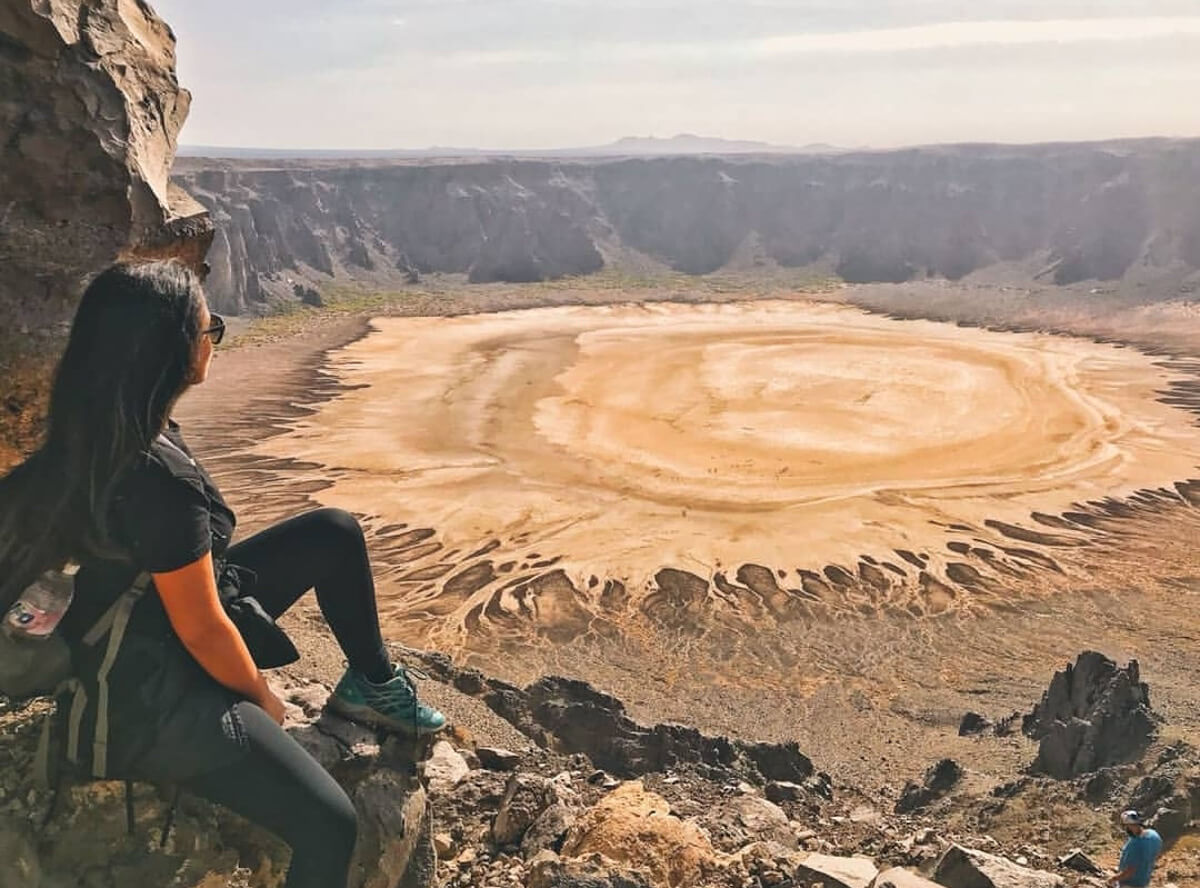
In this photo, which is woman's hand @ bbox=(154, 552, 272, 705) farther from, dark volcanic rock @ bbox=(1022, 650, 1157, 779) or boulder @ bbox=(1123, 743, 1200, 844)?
dark volcanic rock @ bbox=(1022, 650, 1157, 779)

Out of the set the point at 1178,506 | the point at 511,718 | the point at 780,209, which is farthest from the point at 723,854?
the point at 780,209

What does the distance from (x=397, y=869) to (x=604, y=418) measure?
37006mm

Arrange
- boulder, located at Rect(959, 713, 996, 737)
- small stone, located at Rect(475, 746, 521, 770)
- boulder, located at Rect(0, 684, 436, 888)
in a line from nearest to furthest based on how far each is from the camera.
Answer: boulder, located at Rect(0, 684, 436, 888), small stone, located at Rect(475, 746, 521, 770), boulder, located at Rect(959, 713, 996, 737)

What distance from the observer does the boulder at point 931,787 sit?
14203mm

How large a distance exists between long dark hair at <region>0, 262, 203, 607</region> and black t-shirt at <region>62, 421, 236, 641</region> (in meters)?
0.05

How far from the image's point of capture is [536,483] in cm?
3309

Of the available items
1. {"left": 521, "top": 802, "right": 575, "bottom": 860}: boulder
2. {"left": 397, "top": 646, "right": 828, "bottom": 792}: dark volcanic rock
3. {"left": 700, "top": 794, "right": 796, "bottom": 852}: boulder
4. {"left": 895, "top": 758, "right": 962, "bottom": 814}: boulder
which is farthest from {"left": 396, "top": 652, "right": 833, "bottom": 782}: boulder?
{"left": 521, "top": 802, "right": 575, "bottom": 860}: boulder

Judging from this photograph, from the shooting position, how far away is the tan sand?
29109mm

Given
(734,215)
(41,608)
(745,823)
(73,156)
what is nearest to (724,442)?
(745,823)

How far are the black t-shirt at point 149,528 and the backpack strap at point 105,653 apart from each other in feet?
0.18

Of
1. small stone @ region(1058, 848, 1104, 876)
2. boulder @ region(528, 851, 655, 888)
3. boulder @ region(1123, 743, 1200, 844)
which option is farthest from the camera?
boulder @ region(1123, 743, 1200, 844)

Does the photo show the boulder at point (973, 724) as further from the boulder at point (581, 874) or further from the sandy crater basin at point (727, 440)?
the boulder at point (581, 874)

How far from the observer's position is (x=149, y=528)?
3.31 meters

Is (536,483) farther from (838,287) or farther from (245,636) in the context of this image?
(838,287)
